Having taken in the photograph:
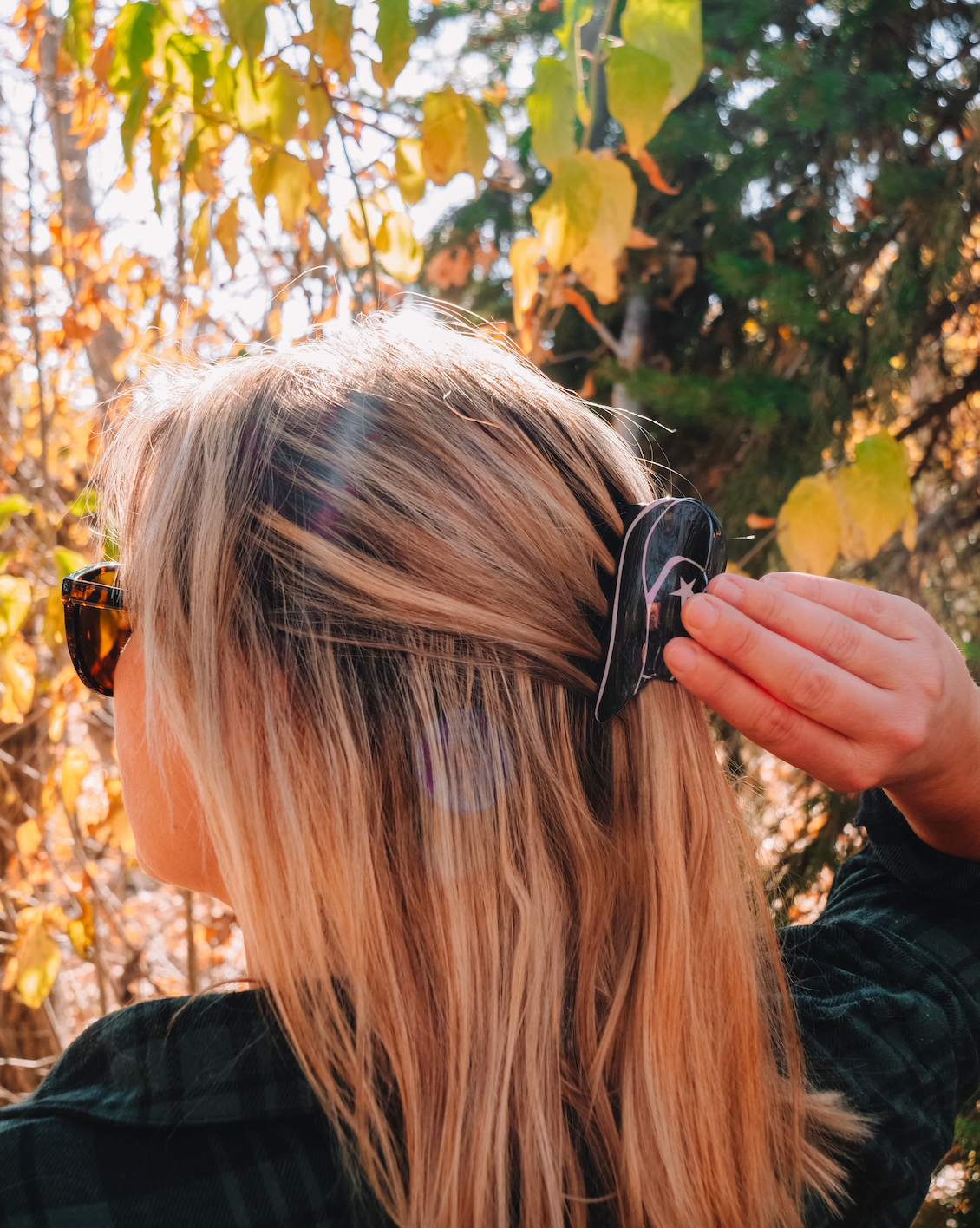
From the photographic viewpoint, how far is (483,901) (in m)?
0.82

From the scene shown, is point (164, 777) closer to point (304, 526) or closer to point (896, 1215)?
point (304, 526)

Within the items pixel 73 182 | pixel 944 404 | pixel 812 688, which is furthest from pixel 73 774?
pixel 73 182

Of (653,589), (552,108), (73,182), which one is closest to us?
(653,589)

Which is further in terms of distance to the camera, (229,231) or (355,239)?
(355,239)

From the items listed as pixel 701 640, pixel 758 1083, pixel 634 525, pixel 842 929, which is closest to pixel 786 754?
pixel 701 640

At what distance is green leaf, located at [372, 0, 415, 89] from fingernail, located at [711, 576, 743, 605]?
0.93 meters

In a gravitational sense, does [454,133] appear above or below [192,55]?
below

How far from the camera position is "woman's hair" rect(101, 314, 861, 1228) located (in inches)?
31.1

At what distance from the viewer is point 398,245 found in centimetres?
163

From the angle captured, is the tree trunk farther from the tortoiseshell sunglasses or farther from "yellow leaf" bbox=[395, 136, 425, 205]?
the tortoiseshell sunglasses

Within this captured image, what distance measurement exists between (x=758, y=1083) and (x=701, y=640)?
1.57 ft

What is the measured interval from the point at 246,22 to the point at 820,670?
45.9 inches

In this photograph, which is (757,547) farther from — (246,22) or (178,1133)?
(178,1133)

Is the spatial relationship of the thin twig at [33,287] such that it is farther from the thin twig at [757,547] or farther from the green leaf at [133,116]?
the thin twig at [757,547]
